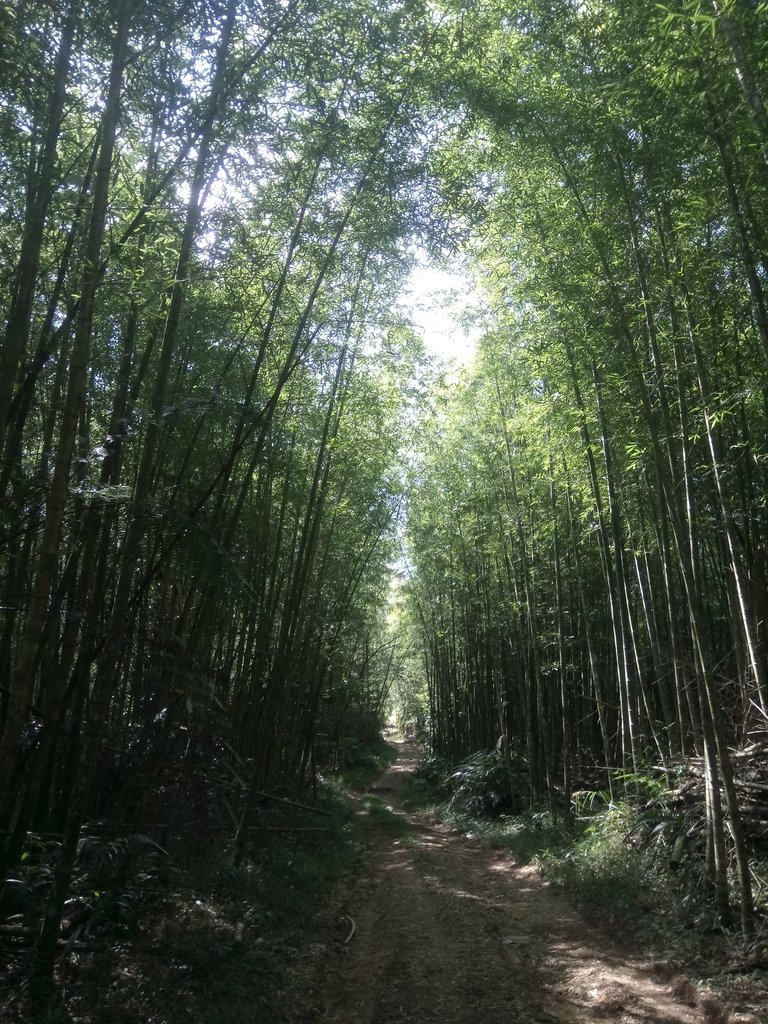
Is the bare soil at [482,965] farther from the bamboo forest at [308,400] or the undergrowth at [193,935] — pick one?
the undergrowth at [193,935]

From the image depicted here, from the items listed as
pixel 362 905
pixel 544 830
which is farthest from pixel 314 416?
pixel 544 830

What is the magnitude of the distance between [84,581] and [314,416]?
4.03 metres

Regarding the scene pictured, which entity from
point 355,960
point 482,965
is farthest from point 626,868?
point 355,960

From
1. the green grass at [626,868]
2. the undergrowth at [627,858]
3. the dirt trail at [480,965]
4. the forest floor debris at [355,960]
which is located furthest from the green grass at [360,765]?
the forest floor debris at [355,960]

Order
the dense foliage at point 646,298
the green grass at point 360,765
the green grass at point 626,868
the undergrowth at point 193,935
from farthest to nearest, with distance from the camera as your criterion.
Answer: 1. the green grass at point 360,765
2. the green grass at point 626,868
3. the dense foliage at point 646,298
4. the undergrowth at point 193,935

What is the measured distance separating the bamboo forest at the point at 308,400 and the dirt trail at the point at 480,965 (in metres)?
0.06

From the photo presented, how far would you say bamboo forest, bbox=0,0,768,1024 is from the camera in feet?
11.2

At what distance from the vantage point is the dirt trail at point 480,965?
145 inches

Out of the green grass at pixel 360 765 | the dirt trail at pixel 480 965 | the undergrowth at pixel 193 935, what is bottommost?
the dirt trail at pixel 480 965

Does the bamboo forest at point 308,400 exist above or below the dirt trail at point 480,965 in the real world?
above

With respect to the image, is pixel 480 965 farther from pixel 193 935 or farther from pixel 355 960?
pixel 193 935

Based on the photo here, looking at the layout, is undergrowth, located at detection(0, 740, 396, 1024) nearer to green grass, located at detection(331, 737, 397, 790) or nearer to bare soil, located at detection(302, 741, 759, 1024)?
bare soil, located at detection(302, 741, 759, 1024)

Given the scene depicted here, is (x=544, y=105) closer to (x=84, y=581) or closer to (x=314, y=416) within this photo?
(x=314, y=416)

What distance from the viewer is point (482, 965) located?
4.30 meters
